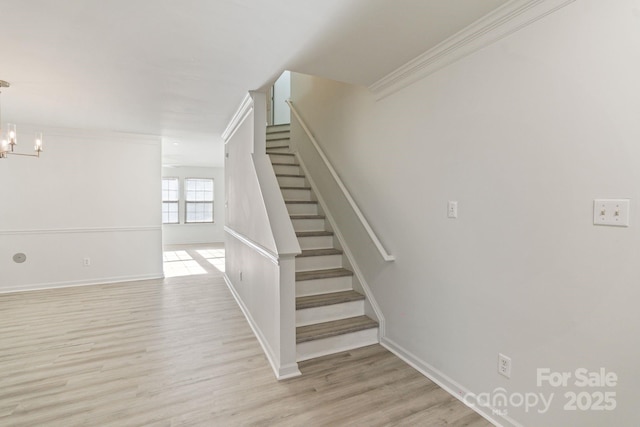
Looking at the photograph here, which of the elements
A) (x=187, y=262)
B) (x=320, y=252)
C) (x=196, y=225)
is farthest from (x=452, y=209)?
(x=196, y=225)

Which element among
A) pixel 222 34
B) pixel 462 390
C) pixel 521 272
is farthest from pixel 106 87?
pixel 462 390

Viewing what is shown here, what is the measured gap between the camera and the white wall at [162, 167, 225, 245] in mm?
8820

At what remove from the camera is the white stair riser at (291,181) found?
4.07 m

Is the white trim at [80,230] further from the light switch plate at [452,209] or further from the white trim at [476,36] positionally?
the light switch plate at [452,209]

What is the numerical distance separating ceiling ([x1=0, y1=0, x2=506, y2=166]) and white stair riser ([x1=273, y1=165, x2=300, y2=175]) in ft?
4.13

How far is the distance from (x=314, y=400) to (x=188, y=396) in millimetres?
850

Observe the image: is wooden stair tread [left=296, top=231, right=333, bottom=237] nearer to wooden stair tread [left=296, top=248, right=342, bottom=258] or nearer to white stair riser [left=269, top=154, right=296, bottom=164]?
wooden stair tread [left=296, top=248, right=342, bottom=258]

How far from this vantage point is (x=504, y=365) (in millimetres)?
1674

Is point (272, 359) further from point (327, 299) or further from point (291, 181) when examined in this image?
point (291, 181)

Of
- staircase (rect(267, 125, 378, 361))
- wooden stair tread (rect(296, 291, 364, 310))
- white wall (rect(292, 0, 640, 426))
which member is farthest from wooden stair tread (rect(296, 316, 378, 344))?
white wall (rect(292, 0, 640, 426))

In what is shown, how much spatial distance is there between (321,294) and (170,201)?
7578 mm

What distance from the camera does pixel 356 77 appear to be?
2461mm

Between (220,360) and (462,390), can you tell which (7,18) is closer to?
(220,360)

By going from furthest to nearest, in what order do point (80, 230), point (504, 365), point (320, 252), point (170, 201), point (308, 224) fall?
point (170, 201), point (80, 230), point (308, 224), point (320, 252), point (504, 365)
